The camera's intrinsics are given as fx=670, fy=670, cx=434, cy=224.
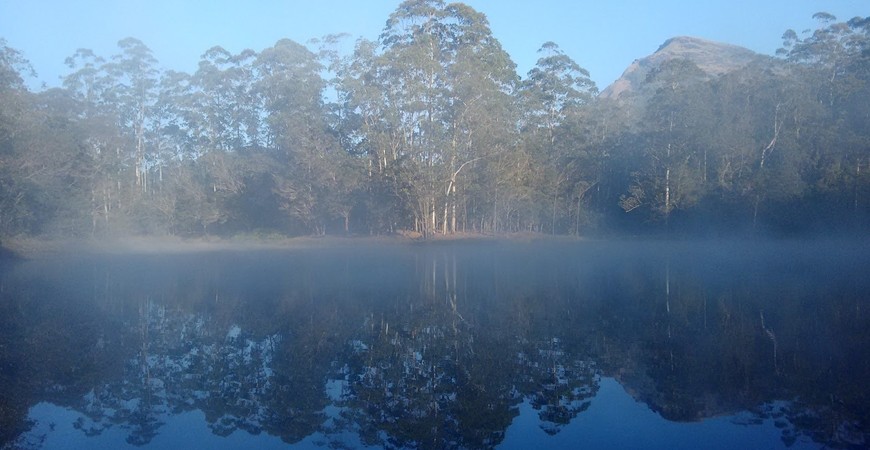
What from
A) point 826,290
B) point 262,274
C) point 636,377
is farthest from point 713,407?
point 262,274

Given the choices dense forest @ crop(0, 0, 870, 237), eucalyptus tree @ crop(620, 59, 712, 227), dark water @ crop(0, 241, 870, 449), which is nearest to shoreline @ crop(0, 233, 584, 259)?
dense forest @ crop(0, 0, 870, 237)

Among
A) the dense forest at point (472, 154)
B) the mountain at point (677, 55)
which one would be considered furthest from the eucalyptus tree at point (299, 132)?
the mountain at point (677, 55)

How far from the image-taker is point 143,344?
35.2ft

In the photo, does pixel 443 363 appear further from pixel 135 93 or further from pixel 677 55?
pixel 677 55

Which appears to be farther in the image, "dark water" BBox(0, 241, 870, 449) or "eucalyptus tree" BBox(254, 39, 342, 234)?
"eucalyptus tree" BBox(254, 39, 342, 234)

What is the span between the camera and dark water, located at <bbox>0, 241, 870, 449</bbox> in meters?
6.76

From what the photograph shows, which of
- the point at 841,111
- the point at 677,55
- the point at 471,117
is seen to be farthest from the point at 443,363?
the point at 677,55

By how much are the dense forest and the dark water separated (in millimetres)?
18708

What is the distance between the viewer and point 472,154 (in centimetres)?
3844

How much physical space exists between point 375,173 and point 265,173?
26.6 feet

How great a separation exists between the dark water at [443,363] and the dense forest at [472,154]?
18.7 meters

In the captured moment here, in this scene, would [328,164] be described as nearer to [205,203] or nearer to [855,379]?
[205,203]

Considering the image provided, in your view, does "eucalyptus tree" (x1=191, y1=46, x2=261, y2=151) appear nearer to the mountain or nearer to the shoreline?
the shoreline

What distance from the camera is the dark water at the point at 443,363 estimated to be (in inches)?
266
